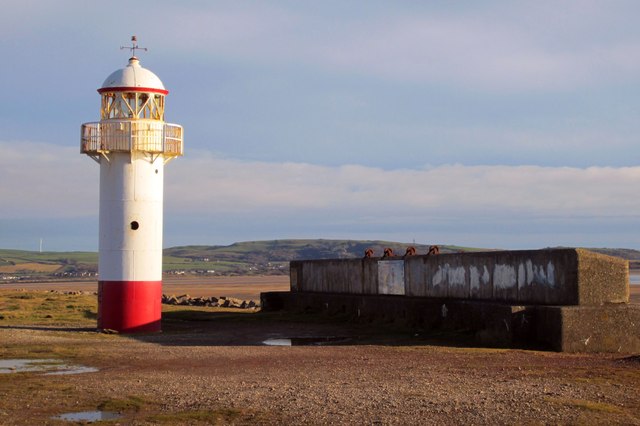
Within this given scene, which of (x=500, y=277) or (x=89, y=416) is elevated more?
(x=500, y=277)

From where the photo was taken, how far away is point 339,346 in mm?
19438

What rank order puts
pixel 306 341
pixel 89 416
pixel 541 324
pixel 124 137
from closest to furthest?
pixel 89 416 → pixel 541 324 → pixel 306 341 → pixel 124 137

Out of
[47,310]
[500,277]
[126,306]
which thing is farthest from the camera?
[47,310]

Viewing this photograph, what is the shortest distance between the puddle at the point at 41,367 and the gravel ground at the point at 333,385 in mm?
380

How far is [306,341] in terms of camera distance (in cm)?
2138

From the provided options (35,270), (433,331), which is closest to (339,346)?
(433,331)

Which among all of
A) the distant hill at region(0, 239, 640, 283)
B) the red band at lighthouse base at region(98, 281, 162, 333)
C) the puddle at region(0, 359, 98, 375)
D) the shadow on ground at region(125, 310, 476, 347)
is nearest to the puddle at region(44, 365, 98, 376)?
the puddle at region(0, 359, 98, 375)

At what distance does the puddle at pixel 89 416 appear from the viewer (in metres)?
10.8

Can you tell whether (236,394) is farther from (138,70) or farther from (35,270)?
(35,270)

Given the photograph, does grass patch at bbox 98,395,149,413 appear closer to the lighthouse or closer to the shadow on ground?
the shadow on ground

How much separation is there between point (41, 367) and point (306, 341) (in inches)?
269

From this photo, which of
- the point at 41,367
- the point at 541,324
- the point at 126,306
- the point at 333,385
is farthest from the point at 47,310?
the point at 333,385

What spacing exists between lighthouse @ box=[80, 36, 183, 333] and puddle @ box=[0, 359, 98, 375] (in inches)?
260

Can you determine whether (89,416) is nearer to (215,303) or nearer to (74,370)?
(74,370)
